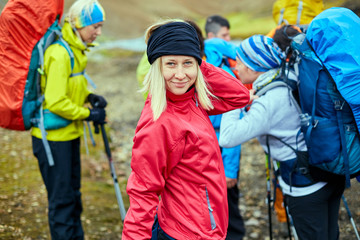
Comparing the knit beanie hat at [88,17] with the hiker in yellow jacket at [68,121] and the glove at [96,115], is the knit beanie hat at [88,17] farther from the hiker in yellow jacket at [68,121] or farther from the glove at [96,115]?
the glove at [96,115]

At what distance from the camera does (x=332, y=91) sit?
3.26 metres

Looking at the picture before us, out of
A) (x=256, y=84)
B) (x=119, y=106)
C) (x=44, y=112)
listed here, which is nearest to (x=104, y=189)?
(x=44, y=112)

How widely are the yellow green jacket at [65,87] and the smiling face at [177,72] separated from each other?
2.09 meters

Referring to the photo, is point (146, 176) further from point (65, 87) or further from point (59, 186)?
point (59, 186)

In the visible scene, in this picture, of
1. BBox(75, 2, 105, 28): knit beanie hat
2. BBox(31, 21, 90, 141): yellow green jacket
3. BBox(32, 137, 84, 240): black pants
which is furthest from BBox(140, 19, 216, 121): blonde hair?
BBox(32, 137, 84, 240): black pants

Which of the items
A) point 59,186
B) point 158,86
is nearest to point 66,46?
point 59,186

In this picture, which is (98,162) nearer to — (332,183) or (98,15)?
(98,15)

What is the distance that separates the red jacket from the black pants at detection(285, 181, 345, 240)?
3.67ft

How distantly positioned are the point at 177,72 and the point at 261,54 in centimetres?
137

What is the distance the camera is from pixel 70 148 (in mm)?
4879

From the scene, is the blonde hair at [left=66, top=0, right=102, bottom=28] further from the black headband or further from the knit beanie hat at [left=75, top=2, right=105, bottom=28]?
the black headband

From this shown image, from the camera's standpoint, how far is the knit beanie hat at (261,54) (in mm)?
3764

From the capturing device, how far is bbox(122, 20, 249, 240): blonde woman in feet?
8.75

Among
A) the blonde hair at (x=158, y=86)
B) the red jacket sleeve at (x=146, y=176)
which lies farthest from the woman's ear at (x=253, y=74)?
the red jacket sleeve at (x=146, y=176)
